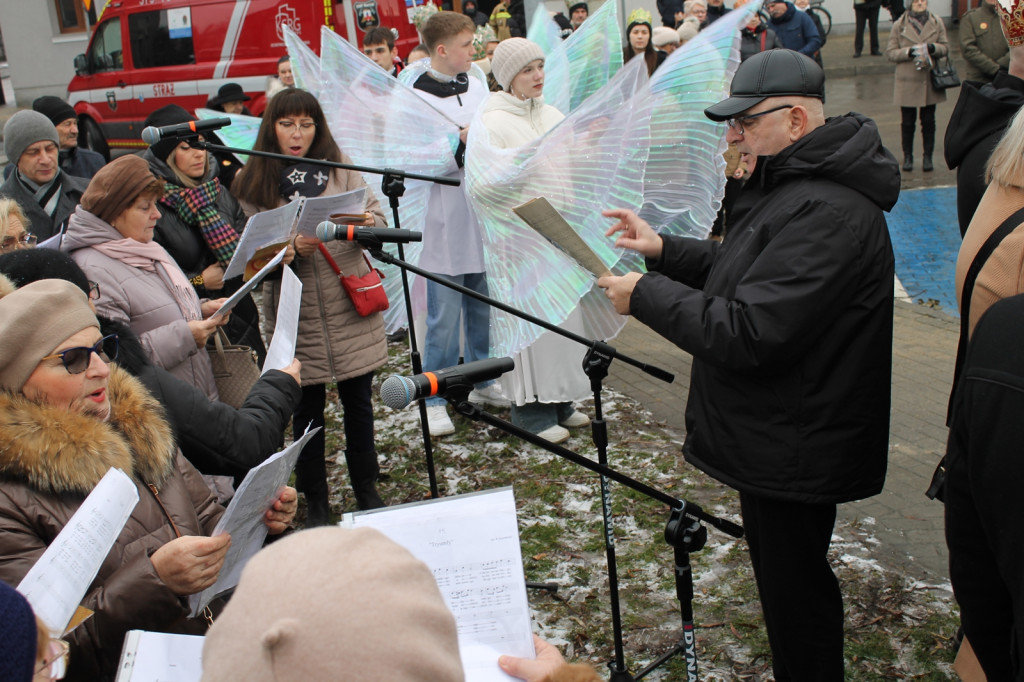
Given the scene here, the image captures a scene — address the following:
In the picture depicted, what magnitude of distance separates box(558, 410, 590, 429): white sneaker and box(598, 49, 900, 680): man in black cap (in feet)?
7.63

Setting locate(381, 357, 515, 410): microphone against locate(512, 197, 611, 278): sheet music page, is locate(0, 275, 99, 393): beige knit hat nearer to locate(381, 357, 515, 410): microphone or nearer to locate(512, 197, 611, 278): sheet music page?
locate(381, 357, 515, 410): microphone

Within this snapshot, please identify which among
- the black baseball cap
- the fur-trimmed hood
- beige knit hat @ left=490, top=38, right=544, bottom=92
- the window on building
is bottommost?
the fur-trimmed hood

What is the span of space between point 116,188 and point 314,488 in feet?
5.22

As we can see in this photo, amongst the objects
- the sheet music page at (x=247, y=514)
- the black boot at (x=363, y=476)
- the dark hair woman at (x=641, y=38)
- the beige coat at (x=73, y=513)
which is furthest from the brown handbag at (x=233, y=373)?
the dark hair woman at (x=641, y=38)

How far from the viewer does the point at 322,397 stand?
12.9ft

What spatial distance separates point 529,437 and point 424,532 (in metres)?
0.40

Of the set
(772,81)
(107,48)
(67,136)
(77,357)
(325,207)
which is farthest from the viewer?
(107,48)

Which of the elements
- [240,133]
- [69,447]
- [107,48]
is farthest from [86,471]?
[107,48]

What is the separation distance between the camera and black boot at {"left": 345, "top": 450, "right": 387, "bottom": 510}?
4.04 metres

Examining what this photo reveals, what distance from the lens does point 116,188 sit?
3.06 meters

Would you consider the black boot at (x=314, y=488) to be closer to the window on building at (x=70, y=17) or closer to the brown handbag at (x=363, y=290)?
the brown handbag at (x=363, y=290)

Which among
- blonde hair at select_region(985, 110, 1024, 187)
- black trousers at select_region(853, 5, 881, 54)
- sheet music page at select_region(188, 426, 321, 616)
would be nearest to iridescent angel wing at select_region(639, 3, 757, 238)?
blonde hair at select_region(985, 110, 1024, 187)

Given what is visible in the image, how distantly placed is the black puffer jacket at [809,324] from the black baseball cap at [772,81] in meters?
0.13

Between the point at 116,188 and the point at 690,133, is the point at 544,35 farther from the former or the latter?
the point at 116,188
